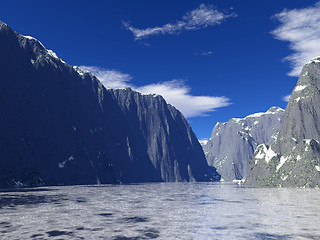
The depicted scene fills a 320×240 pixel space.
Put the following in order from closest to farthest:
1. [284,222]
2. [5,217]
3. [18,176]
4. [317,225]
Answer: [317,225]
[284,222]
[5,217]
[18,176]

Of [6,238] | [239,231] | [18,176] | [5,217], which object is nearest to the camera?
[6,238]

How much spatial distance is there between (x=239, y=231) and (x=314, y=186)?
183 m

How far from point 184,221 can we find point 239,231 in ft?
38.0

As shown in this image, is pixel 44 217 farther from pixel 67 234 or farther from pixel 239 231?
pixel 239 231

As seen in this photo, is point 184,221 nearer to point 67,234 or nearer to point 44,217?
point 67,234

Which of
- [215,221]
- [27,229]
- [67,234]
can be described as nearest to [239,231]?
[215,221]

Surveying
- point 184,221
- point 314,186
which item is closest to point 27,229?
point 184,221

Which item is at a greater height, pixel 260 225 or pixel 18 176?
pixel 18 176

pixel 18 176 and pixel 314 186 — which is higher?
pixel 18 176

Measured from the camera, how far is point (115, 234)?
3834 cm

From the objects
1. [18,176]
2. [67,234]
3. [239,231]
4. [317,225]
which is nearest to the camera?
[67,234]

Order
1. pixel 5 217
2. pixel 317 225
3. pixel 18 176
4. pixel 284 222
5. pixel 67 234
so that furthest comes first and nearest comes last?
1. pixel 18 176
2. pixel 5 217
3. pixel 284 222
4. pixel 317 225
5. pixel 67 234

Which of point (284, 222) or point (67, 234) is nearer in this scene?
point (67, 234)

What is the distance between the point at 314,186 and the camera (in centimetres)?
19775
